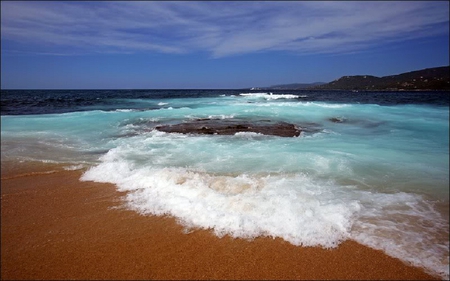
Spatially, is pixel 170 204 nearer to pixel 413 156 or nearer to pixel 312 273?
pixel 312 273

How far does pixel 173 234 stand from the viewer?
331cm

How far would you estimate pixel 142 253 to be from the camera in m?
2.89

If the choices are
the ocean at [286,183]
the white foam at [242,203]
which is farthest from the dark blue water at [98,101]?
the white foam at [242,203]

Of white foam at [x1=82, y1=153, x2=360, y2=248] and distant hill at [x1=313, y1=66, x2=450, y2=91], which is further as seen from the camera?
distant hill at [x1=313, y1=66, x2=450, y2=91]

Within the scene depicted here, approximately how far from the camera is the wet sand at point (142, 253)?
8.50 ft

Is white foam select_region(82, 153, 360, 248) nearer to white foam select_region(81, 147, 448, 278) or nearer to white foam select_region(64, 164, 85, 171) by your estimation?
white foam select_region(81, 147, 448, 278)

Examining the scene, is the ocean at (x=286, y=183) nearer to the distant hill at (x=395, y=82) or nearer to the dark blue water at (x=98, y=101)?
the dark blue water at (x=98, y=101)

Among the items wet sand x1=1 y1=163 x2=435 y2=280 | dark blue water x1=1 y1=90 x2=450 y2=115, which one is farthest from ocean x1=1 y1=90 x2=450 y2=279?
dark blue water x1=1 y1=90 x2=450 y2=115

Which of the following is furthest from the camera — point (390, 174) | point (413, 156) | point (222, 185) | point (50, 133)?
point (50, 133)

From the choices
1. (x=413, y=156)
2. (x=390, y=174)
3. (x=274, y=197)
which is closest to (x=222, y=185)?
(x=274, y=197)

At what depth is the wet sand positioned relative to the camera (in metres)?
2.59

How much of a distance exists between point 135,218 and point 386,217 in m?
3.54

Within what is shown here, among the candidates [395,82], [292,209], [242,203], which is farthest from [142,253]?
[395,82]

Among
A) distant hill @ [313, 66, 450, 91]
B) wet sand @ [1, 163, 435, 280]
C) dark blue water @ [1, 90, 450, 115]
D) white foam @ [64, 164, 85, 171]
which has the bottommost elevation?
wet sand @ [1, 163, 435, 280]
